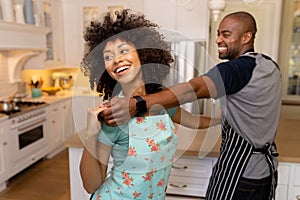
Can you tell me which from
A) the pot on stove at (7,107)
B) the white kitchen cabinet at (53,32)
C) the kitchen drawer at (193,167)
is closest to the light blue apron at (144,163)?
the kitchen drawer at (193,167)

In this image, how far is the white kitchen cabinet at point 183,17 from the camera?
3246mm

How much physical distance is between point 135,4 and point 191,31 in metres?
1.43

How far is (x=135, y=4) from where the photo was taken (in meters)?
4.36

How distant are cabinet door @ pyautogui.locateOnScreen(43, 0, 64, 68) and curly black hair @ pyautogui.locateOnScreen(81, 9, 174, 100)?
11.4ft

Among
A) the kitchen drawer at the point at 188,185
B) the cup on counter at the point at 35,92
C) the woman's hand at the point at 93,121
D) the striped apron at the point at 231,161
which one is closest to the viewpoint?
the woman's hand at the point at 93,121

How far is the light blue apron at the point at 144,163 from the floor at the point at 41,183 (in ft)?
7.02

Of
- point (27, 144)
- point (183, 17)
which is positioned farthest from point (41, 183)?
point (183, 17)

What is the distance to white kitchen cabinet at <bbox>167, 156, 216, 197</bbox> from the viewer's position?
1658 mm

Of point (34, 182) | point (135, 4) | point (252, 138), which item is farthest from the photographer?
point (135, 4)

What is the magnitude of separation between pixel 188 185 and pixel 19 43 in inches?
106

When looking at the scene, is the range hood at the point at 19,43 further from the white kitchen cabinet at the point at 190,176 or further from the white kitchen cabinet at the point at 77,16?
the white kitchen cabinet at the point at 190,176

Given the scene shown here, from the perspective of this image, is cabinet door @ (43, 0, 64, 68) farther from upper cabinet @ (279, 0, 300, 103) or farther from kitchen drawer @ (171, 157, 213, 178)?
upper cabinet @ (279, 0, 300, 103)

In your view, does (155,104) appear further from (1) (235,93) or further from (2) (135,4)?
(2) (135,4)

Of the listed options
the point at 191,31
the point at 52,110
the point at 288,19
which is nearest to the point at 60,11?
the point at 52,110
